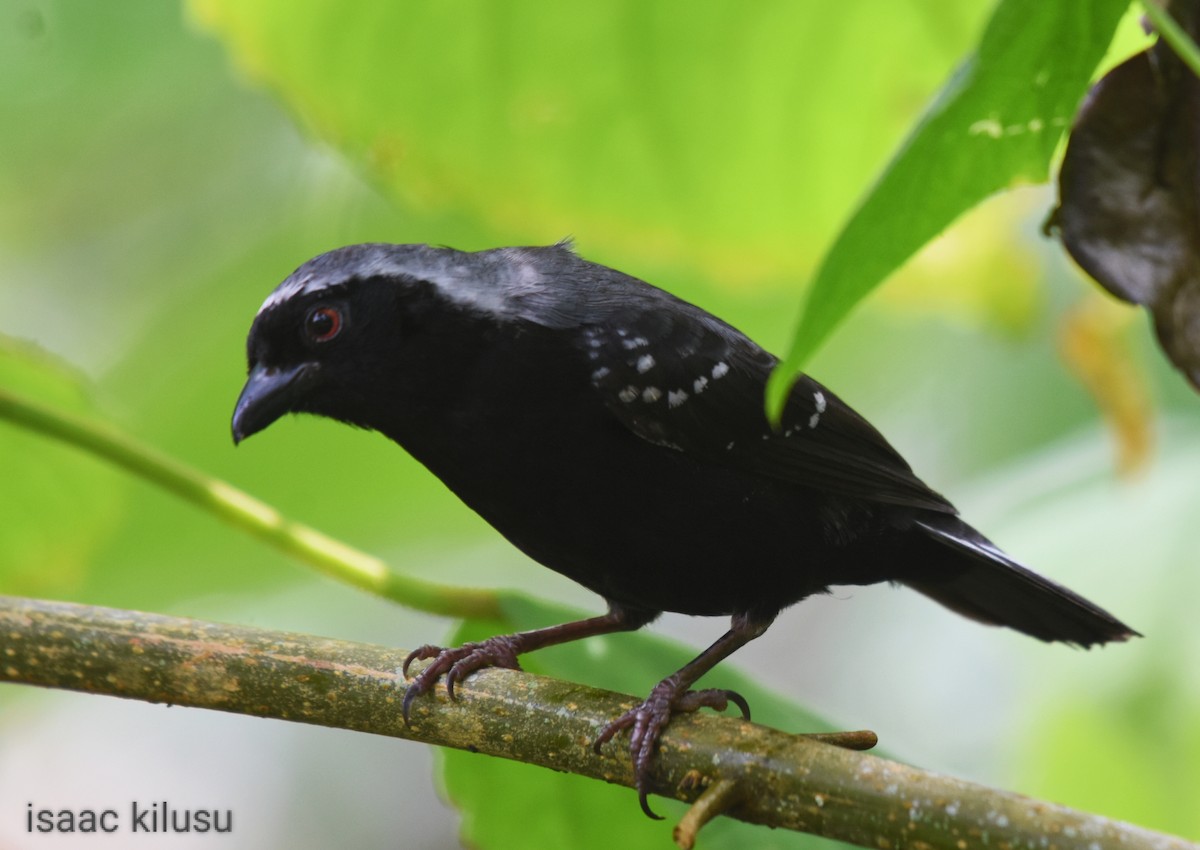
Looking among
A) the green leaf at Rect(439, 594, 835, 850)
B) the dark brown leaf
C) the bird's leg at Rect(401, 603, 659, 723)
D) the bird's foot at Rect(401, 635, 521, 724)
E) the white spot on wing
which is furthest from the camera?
the white spot on wing

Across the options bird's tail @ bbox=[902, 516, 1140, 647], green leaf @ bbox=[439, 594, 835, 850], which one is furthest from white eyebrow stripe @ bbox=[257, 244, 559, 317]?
bird's tail @ bbox=[902, 516, 1140, 647]

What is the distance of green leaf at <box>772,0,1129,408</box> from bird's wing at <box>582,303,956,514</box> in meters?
1.39

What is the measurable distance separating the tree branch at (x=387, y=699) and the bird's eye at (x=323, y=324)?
0.78 meters

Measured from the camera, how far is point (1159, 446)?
11.5ft

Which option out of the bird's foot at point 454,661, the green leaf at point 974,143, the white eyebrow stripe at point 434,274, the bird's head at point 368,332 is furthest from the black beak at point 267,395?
the green leaf at point 974,143

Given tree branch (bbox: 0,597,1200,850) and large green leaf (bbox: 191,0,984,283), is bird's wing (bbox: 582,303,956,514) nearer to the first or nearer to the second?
large green leaf (bbox: 191,0,984,283)

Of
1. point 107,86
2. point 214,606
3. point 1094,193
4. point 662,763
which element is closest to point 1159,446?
point 1094,193

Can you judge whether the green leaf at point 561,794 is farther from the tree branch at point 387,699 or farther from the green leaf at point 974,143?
the green leaf at point 974,143

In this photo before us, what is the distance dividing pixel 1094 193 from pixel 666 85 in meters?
1.16

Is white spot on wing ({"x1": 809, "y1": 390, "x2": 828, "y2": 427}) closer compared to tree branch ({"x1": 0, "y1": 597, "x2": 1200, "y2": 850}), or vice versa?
tree branch ({"x1": 0, "y1": 597, "x2": 1200, "y2": 850})

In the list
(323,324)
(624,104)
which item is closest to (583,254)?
(624,104)

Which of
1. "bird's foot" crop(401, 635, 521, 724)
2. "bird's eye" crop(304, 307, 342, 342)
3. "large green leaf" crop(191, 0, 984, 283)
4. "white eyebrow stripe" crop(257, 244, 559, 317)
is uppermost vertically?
"large green leaf" crop(191, 0, 984, 283)

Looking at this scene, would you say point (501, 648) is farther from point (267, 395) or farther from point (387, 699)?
point (267, 395)

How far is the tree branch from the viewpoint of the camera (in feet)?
7.55
